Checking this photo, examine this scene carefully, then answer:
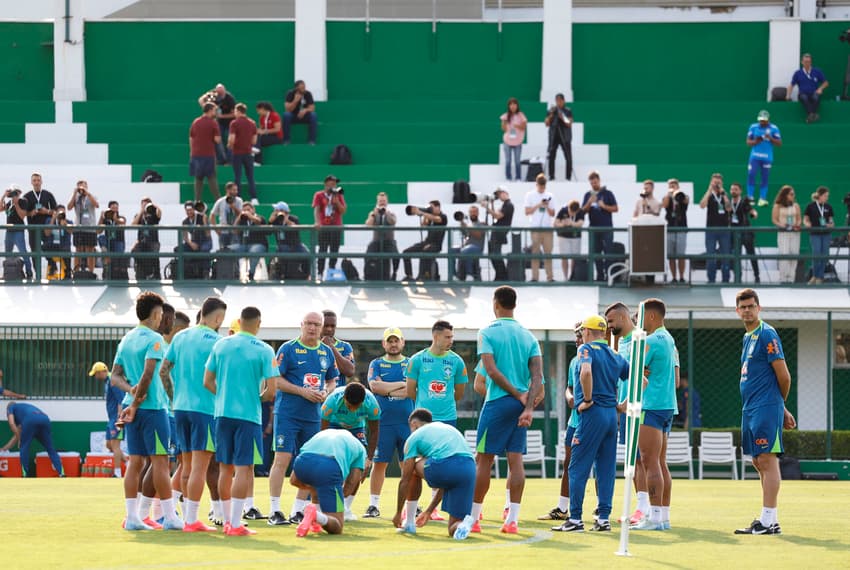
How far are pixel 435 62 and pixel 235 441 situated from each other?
85.3 feet

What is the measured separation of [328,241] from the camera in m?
28.5

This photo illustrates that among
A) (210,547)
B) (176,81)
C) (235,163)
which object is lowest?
(210,547)

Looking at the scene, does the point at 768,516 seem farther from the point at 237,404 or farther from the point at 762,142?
the point at 762,142

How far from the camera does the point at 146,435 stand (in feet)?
45.1

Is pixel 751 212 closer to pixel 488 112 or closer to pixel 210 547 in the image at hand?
pixel 488 112

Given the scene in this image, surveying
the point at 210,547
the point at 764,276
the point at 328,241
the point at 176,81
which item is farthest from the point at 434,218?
the point at 210,547

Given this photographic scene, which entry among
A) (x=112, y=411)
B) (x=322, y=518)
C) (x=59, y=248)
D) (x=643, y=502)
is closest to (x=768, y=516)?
(x=643, y=502)

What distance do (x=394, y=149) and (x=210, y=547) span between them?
905 inches

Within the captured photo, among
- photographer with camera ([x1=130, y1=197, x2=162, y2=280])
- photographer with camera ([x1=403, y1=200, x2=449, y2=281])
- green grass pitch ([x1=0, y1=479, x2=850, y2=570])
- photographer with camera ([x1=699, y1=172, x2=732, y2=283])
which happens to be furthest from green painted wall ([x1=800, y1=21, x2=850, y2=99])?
green grass pitch ([x1=0, y1=479, x2=850, y2=570])

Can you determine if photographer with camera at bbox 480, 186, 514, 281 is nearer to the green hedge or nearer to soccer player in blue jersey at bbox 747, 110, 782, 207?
soccer player in blue jersey at bbox 747, 110, 782, 207

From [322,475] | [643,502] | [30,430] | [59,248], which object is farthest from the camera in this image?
[59,248]

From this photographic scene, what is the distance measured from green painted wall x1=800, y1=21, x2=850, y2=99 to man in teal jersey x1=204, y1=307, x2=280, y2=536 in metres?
27.0

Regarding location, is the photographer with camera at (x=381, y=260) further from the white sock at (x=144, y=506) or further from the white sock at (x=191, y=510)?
the white sock at (x=191, y=510)

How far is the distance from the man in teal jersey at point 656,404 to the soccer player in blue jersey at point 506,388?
1.10 metres
